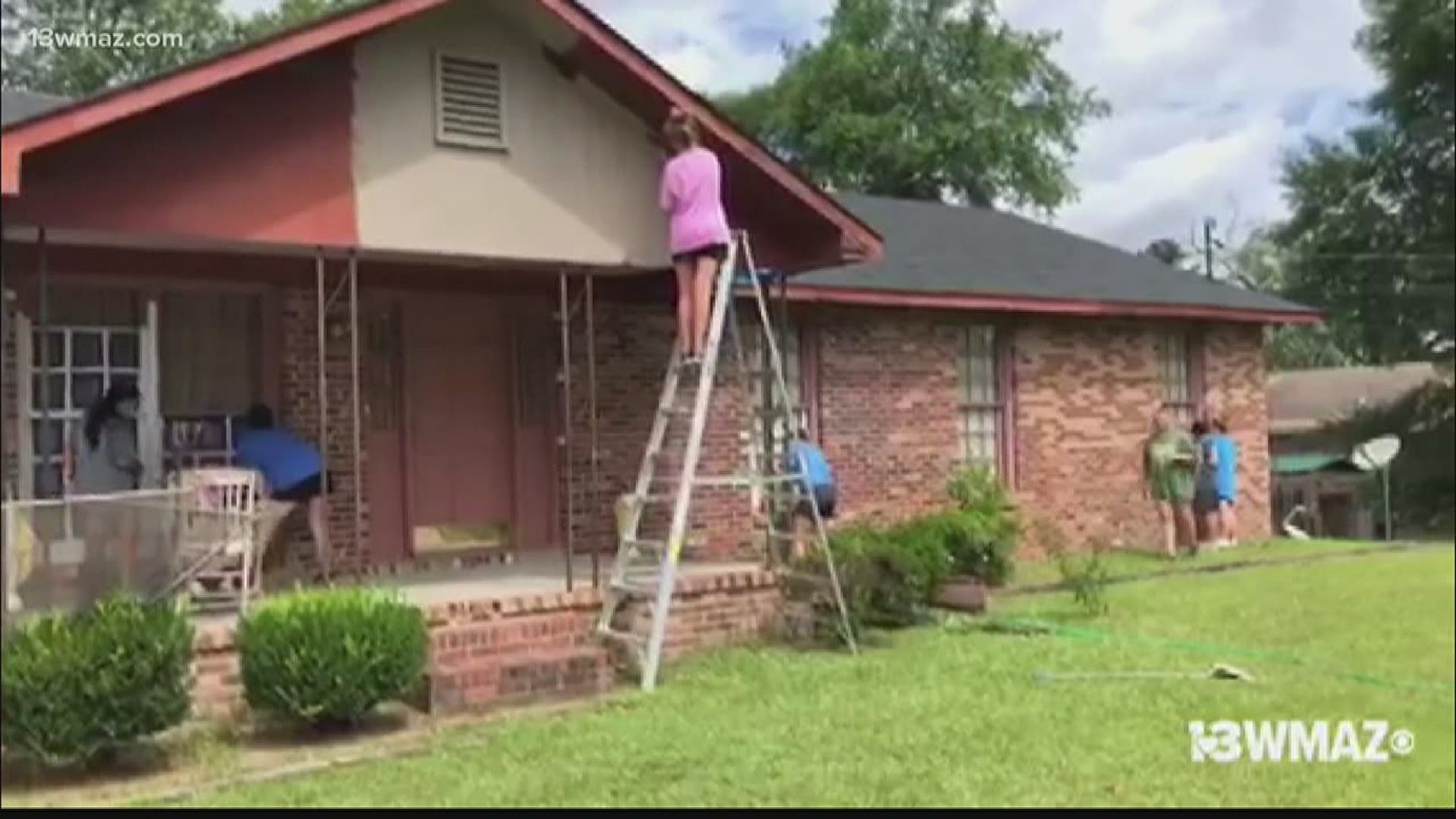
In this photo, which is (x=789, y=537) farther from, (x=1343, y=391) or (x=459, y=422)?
(x=1343, y=391)

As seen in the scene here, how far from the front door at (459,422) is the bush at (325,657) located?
11.4 feet

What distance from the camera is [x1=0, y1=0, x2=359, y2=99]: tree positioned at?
529cm

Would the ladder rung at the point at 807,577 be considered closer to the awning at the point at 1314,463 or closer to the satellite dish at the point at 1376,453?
the awning at the point at 1314,463

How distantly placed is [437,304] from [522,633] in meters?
3.02

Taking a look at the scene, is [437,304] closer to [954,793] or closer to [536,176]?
[536,176]

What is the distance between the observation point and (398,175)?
7566 millimetres

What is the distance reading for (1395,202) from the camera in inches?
166

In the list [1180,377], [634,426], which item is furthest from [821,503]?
[1180,377]

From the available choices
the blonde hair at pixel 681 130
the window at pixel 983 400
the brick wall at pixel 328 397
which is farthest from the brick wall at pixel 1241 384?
the brick wall at pixel 328 397

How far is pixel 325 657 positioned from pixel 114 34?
2588 millimetres

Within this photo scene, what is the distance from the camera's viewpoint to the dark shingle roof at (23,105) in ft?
18.5

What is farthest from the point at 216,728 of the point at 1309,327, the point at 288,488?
the point at 1309,327

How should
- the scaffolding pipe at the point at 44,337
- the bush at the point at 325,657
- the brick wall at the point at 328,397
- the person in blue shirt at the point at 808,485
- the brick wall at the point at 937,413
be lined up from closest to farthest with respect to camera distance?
the bush at the point at 325,657 → the scaffolding pipe at the point at 44,337 → the person in blue shirt at the point at 808,485 → the brick wall at the point at 328,397 → the brick wall at the point at 937,413

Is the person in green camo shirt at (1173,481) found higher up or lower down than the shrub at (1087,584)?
higher up
